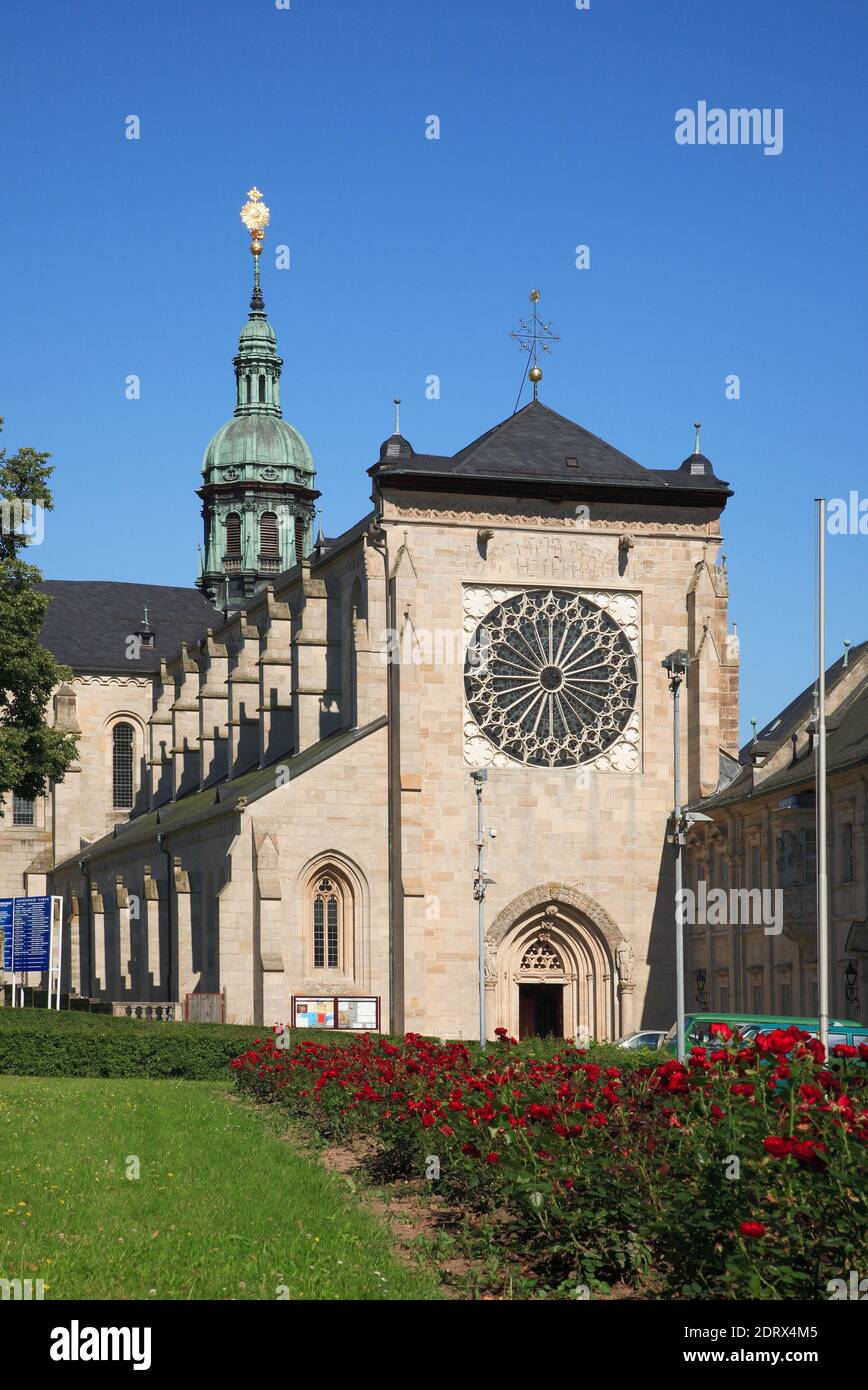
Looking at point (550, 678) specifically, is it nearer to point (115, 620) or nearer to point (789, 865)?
point (789, 865)

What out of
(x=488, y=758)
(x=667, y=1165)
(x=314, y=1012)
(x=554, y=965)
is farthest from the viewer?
(x=554, y=965)

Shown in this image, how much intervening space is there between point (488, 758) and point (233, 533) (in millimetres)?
38645

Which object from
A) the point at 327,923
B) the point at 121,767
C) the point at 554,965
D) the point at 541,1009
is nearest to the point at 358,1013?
the point at 327,923

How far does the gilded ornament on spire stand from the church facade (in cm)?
4009

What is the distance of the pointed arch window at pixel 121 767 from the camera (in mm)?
89875

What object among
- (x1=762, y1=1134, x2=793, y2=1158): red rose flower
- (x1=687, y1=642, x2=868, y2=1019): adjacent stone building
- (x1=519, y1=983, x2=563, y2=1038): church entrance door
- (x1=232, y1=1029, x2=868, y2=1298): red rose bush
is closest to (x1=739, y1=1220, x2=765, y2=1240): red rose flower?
(x1=232, y1=1029, x2=868, y2=1298): red rose bush

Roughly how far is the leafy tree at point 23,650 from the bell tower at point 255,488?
140ft

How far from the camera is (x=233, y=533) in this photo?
3649 inches

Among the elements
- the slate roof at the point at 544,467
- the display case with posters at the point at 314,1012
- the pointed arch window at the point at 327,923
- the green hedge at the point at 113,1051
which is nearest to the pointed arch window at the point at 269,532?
the slate roof at the point at 544,467

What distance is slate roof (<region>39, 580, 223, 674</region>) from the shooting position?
9056 cm

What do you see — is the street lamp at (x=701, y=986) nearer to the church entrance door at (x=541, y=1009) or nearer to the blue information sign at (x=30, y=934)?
the church entrance door at (x=541, y=1009)
